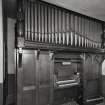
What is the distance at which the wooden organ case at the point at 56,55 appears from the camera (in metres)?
2.66

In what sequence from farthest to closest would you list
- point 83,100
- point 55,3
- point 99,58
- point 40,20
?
point 99,58 → point 83,100 → point 55,3 → point 40,20

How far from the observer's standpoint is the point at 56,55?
3342mm

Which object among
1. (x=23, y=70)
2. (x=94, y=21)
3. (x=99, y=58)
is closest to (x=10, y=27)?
(x=23, y=70)

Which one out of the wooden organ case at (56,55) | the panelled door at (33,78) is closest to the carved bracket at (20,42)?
the wooden organ case at (56,55)

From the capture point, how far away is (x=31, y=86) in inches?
108

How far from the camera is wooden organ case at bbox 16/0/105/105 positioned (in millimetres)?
2660

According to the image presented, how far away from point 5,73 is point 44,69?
904 mm

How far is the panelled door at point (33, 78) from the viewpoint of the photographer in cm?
262

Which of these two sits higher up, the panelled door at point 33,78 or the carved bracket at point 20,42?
the carved bracket at point 20,42

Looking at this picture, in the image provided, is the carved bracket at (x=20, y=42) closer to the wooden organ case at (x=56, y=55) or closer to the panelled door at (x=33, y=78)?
the wooden organ case at (x=56, y=55)

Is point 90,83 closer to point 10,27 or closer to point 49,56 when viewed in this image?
point 49,56

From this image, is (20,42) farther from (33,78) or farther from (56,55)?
(56,55)

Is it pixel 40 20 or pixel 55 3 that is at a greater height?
pixel 55 3

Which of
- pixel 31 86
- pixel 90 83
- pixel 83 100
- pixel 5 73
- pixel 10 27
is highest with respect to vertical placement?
pixel 10 27
